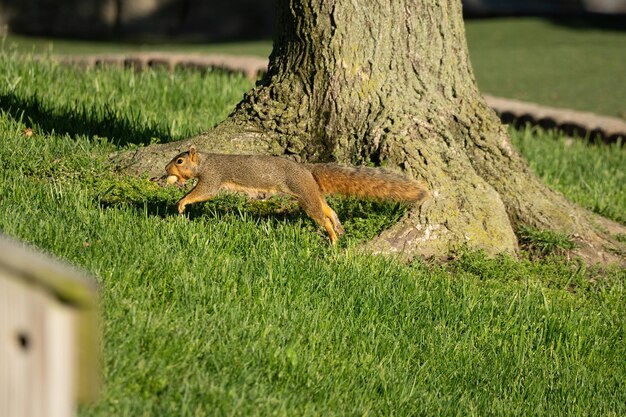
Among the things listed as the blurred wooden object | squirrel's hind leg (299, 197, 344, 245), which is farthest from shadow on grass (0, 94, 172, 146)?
the blurred wooden object

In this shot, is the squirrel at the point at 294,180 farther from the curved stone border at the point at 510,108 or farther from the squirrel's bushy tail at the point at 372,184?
the curved stone border at the point at 510,108

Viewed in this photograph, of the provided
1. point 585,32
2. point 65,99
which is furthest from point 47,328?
point 585,32

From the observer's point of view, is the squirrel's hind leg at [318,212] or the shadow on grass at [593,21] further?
the shadow on grass at [593,21]

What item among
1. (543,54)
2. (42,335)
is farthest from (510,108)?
(42,335)

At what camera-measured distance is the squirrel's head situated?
17.0 feet

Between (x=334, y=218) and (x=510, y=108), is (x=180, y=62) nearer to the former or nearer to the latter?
(x=510, y=108)

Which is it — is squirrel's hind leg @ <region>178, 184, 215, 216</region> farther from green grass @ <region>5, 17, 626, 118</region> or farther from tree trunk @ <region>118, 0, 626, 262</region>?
green grass @ <region>5, 17, 626, 118</region>

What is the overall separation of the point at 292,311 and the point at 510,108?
598 centimetres

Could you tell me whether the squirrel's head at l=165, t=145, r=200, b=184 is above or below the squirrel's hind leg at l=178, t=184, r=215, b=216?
above

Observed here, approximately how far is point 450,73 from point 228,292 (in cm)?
229

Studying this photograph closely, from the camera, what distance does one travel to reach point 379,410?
3.77 m

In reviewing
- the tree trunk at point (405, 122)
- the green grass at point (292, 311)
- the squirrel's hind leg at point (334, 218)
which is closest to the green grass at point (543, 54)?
the tree trunk at point (405, 122)

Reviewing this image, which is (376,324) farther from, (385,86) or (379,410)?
(385,86)

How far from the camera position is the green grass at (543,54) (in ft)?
36.3
